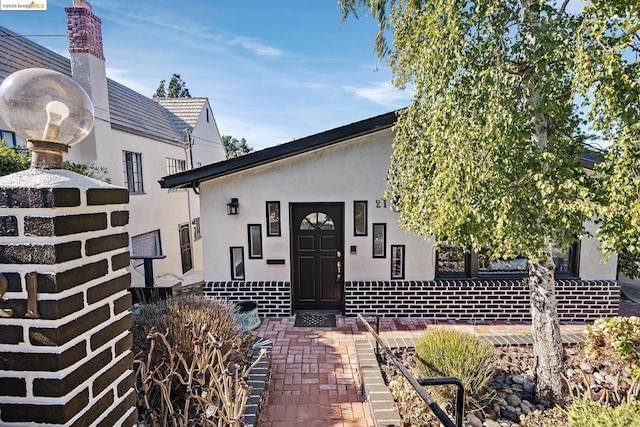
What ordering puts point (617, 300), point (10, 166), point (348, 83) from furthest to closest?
1. point (348, 83)
2. point (617, 300)
3. point (10, 166)

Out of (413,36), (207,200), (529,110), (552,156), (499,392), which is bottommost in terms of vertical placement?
(499,392)

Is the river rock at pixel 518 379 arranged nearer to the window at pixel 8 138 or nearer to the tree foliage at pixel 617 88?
the tree foliage at pixel 617 88

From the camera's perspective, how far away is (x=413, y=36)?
353 cm

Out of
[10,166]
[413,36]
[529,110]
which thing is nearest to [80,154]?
[10,166]

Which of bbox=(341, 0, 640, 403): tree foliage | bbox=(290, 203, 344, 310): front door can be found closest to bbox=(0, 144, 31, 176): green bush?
bbox=(290, 203, 344, 310): front door

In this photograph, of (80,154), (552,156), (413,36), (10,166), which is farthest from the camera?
(80,154)

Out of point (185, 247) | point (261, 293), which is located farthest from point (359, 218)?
point (185, 247)

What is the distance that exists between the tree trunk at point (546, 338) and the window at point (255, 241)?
4.34 meters

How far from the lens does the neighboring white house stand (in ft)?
21.5

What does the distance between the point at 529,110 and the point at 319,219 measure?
3.94 metres

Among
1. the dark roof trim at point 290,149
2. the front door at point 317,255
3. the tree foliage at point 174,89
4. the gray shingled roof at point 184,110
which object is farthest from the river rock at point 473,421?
the tree foliage at point 174,89

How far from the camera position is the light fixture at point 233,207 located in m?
5.92

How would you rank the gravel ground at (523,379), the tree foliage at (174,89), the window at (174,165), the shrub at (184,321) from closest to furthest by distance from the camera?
the gravel ground at (523,379), the shrub at (184,321), the window at (174,165), the tree foliage at (174,89)

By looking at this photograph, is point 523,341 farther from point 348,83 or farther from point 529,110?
point 348,83
